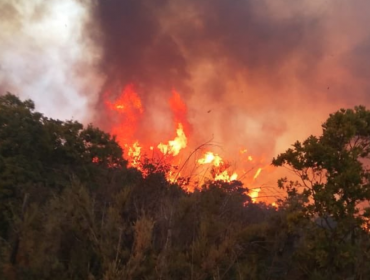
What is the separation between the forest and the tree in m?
0.03

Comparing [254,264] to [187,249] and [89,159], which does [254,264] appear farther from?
[89,159]

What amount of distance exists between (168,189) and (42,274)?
4469mm

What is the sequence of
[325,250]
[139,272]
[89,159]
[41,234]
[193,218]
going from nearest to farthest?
[139,272], [41,234], [193,218], [325,250], [89,159]

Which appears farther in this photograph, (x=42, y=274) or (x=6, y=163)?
(x=6, y=163)

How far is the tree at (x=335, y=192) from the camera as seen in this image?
12430 millimetres

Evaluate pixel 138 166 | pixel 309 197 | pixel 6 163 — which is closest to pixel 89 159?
pixel 6 163

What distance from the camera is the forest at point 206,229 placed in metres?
9.98

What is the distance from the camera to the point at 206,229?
1072 centimetres

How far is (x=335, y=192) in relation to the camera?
42.3 ft

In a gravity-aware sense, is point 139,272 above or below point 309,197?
below

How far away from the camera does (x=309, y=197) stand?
13289 mm

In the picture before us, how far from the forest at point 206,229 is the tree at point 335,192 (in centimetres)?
3

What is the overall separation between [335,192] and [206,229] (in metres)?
4.66

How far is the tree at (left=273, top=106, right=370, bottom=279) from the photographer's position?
12.4 m
